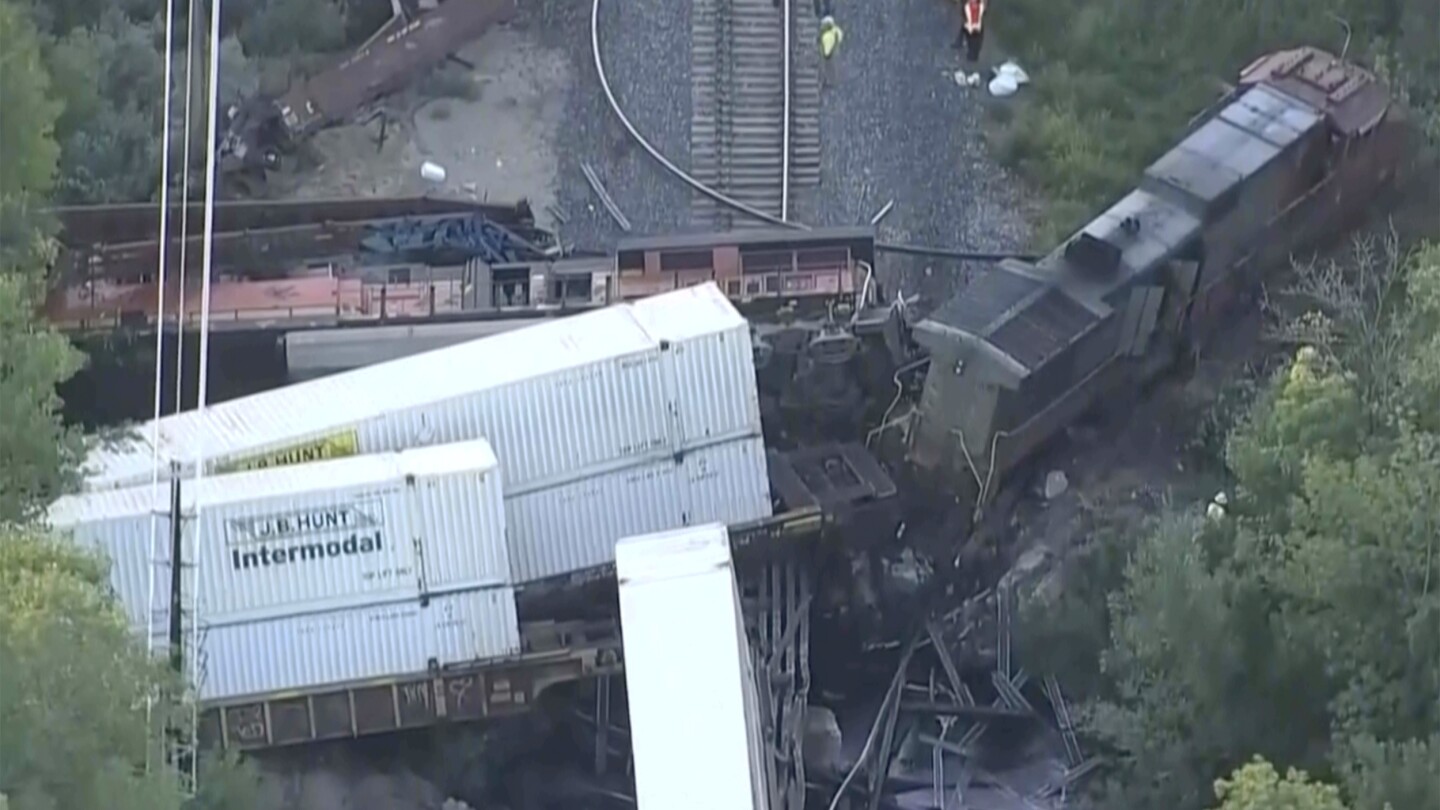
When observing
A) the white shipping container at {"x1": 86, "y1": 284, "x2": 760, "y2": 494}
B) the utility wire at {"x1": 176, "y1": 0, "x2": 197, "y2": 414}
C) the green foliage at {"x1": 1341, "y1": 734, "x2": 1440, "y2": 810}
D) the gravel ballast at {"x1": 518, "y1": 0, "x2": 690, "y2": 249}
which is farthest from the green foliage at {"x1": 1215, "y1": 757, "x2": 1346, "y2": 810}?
the gravel ballast at {"x1": 518, "y1": 0, "x2": 690, "y2": 249}

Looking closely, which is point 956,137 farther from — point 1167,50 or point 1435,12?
point 1435,12

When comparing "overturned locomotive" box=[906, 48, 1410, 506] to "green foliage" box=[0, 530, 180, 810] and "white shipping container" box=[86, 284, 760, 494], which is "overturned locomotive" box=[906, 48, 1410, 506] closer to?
"white shipping container" box=[86, 284, 760, 494]

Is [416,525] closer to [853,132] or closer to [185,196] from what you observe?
[185,196]

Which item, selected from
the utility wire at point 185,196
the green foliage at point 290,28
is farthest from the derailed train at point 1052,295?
the green foliage at point 290,28

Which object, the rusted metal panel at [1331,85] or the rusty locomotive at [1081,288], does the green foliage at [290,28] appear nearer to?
the rusty locomotive at [1081,288]

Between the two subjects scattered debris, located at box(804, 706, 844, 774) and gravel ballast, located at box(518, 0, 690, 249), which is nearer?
scattered debris, located at box(804, 706, 844, 774)

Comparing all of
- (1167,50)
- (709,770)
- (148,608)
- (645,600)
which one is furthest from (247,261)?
(1167,50)
